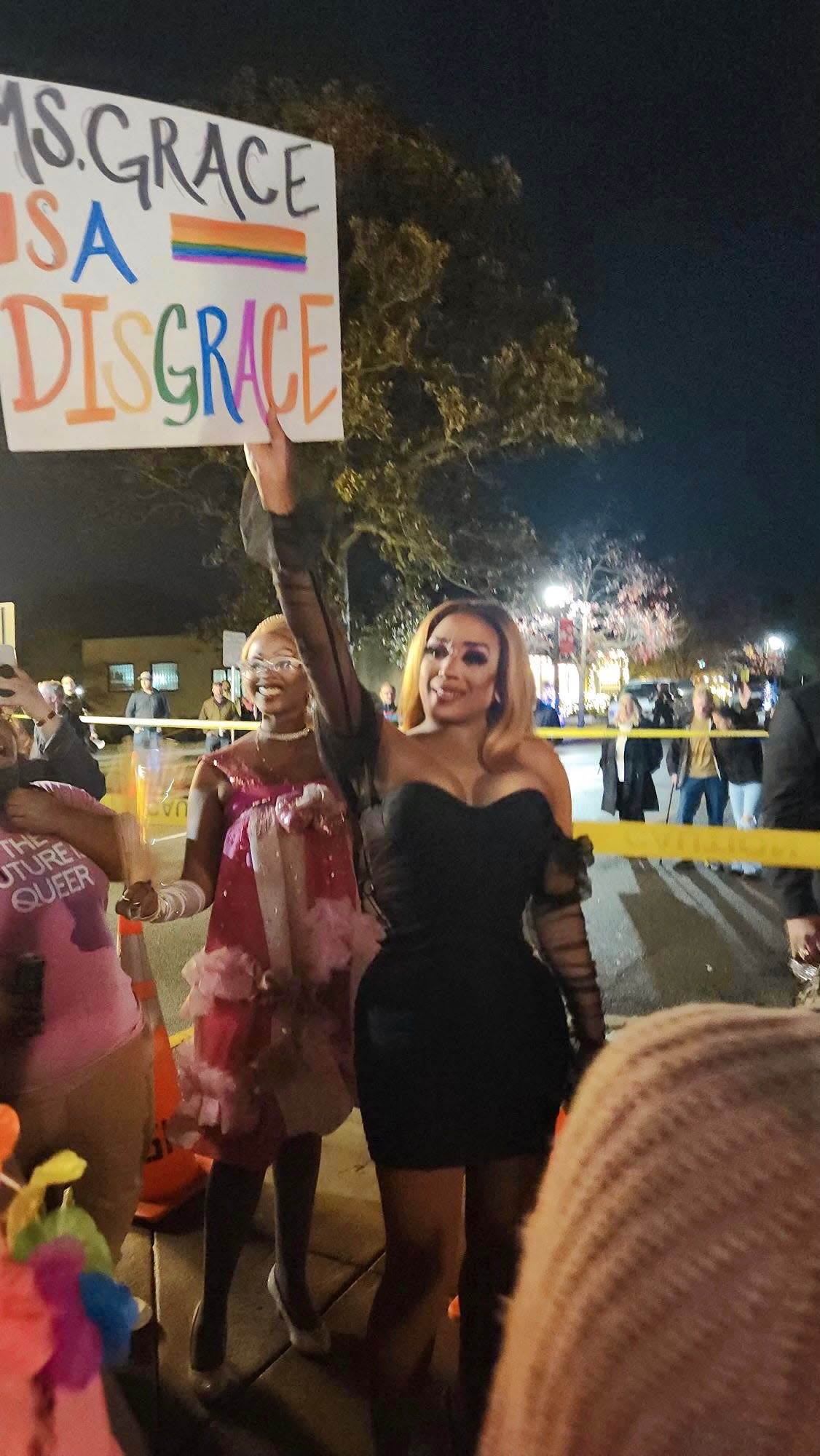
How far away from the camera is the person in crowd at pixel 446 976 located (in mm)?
1761

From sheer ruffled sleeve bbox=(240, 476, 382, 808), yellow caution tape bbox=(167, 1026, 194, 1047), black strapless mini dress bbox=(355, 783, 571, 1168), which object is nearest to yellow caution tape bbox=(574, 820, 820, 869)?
black strapless mini dress bbox=(355, 783, 571, 1168)

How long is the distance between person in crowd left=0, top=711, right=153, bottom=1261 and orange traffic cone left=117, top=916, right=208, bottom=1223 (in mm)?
822

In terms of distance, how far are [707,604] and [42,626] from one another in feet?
78.1

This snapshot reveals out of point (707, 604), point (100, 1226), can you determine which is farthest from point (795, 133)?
point (707, 604)

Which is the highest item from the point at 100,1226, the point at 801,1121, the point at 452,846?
the point at 801,1121

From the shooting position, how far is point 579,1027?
187cm

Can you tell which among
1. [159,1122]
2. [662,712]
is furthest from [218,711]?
[159,1122]

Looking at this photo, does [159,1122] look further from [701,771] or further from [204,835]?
[701,771]

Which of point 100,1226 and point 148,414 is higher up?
point 148,414

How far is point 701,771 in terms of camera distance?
23.9 feet

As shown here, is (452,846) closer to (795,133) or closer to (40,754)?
(40,754)

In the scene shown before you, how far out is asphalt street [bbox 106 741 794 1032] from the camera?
484cm

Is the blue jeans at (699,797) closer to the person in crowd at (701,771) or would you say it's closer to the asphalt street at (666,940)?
the person in crowd at (701,771)

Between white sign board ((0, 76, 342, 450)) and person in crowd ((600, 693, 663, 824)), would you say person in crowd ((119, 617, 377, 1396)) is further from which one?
person in crowd ((600, 693, 663, 824))
